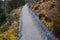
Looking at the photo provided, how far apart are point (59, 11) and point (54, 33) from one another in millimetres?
1144

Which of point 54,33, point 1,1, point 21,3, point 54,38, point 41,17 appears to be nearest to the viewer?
point 54,38

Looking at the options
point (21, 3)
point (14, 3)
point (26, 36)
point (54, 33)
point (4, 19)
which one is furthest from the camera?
point (21, 3)

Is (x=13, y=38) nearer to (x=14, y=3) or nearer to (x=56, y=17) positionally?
(x=56, y=17)

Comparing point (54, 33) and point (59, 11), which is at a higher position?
point (59, 11)

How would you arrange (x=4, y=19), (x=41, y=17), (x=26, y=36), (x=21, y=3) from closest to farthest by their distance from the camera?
(x=26, y=36) → (x=41, y=17) → (x=4, y=19) → (x=21, y=3)

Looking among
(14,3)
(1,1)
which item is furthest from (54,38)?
(1,1)

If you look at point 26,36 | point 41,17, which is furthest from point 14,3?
point 26,36

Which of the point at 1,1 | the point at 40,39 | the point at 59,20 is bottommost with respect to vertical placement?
the point at 40,39

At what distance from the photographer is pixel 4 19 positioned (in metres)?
36.5

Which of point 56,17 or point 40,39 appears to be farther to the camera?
point 40,39

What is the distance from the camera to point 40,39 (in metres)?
13.4

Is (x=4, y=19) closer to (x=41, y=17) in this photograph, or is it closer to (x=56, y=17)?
(x=41, y=17)

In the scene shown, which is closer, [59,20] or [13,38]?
[59,20]

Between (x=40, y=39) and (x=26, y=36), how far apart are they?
1.76 m
